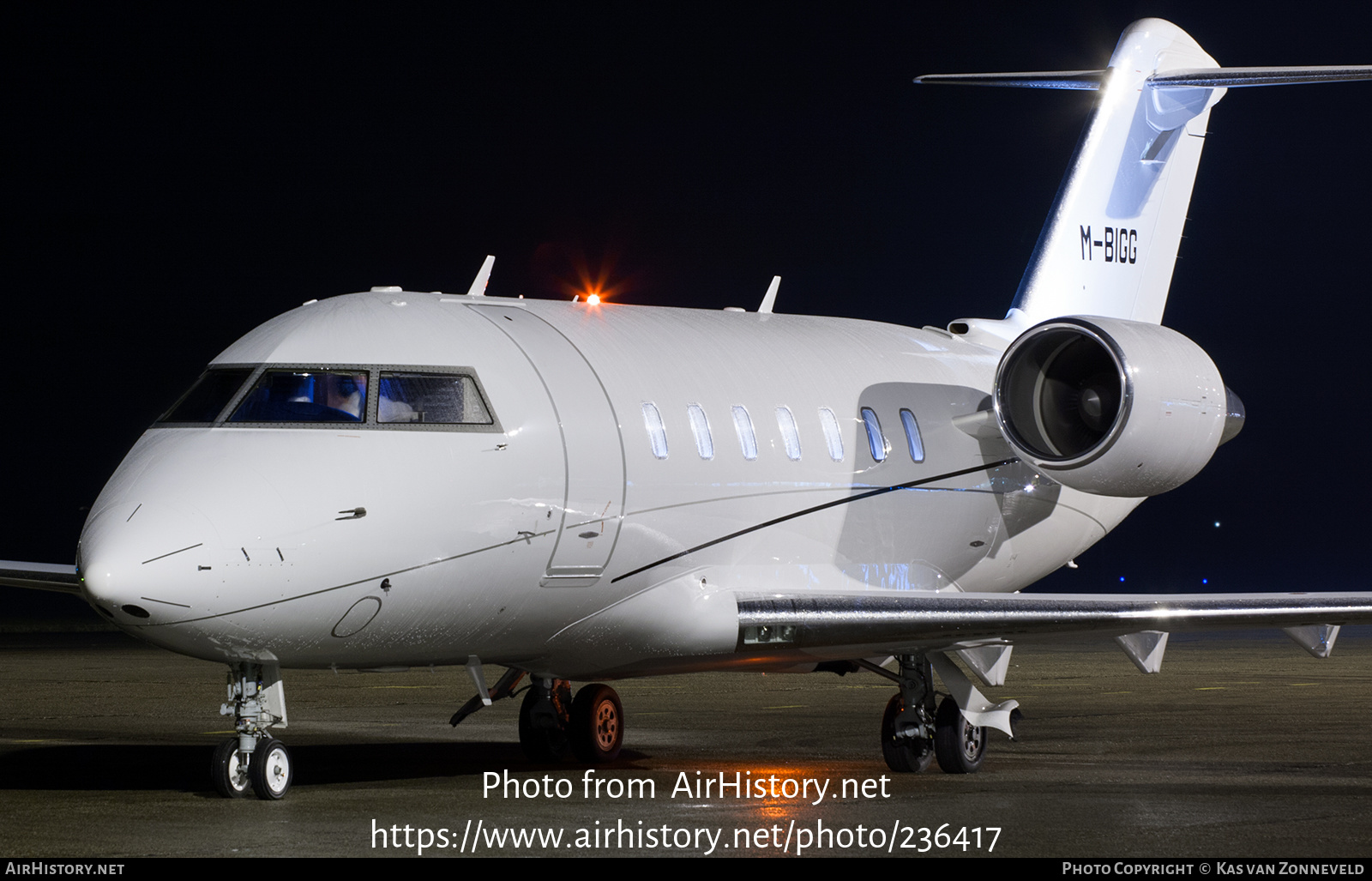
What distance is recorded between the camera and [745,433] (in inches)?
545

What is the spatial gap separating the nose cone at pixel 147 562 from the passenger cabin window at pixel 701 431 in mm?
4121

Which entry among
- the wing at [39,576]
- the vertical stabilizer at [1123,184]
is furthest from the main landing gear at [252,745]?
the vertical stabilizer at [1123,184]

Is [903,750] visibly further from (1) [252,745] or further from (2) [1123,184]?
(2) [1123,184]

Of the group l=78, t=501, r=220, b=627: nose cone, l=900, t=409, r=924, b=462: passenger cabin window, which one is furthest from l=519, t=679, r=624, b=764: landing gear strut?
l=78, t=501, r=220, b=627: nose cone

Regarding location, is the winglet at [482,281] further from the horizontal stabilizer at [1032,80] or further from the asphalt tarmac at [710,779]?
the horizontal stabilizer at [1032,80]

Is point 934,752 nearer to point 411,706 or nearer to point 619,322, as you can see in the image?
point 619,322

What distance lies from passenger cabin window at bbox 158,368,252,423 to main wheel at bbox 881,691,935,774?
5.99m

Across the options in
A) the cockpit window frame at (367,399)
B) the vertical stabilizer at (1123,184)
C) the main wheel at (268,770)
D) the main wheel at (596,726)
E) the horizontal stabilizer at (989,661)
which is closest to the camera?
the cockpit window frame at (367,399)

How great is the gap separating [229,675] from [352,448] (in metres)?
1.71

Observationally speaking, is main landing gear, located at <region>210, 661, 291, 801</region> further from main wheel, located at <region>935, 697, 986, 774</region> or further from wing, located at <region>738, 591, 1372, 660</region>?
main wheel, located at <region>935, 697, 986, 774</region>

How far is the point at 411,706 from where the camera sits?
72.0 ft

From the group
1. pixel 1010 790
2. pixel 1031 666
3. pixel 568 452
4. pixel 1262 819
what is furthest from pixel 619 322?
pixel 1031 666

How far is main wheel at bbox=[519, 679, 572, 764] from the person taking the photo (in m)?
15.4

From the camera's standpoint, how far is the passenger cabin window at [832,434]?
14648 millimetres
